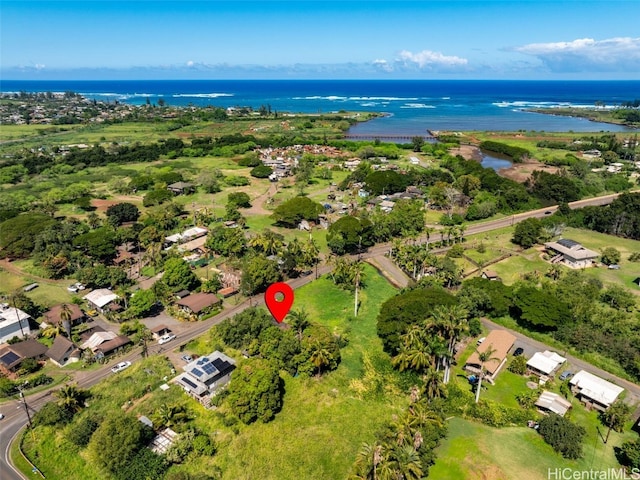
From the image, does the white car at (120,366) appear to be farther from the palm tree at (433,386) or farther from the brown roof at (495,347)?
the brown roof at (495,347)

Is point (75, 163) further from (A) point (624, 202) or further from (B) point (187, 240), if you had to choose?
(A) point (624, 202)

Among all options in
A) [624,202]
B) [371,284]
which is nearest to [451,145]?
[624,202]

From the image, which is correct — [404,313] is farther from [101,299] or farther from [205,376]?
[101,299]

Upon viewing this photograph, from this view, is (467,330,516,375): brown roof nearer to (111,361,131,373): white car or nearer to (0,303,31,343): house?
(111,361,131,373): white car

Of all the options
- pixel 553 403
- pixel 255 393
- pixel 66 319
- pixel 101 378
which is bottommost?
pixel 101 378

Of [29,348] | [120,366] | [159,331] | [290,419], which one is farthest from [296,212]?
[290,419]

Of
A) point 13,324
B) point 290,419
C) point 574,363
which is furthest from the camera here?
point 13,324
